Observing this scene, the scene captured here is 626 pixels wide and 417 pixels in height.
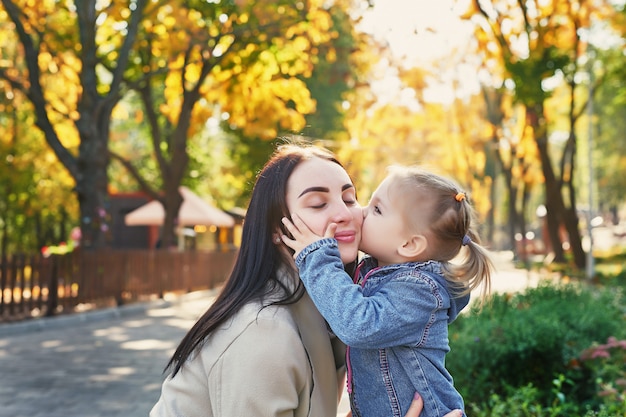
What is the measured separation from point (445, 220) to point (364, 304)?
1.62 feet

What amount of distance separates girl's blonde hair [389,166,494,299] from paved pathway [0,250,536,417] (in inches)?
162

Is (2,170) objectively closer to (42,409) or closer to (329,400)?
(42,409)

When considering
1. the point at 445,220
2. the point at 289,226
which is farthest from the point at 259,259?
the point at 445,220

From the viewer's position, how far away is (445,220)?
2.82 metres

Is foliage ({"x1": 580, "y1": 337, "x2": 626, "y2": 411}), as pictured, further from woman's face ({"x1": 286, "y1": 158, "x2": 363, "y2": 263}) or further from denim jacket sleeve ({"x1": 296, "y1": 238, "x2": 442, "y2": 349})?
woman's face ({"x1": 286, "y1": 158, "x2": 363, "y2": 263})

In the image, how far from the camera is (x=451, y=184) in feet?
9.50

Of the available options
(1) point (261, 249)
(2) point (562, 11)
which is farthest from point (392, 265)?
(2) point (562, 11)

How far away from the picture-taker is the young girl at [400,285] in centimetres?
251

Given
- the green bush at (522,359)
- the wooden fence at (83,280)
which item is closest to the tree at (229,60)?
the wooden fence at (83,280)

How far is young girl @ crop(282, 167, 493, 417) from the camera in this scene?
251 centimetres

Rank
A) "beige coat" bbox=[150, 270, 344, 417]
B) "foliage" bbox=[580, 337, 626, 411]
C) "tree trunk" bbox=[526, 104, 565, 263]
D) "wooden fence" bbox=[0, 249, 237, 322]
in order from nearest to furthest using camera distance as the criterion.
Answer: "beige coat" bbox=[150, 270, 344, 417]
"foliage" bbox=[580, 337, 626, 411]
"wooden fence" bbox=[0, 249, 237, 322]
"tree trunk" bbox=[526, 104, 565, 263]

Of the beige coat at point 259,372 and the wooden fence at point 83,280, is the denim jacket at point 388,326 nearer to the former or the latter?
the beige coat at point 259,372

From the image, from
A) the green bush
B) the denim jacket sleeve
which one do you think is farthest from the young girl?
the green bush

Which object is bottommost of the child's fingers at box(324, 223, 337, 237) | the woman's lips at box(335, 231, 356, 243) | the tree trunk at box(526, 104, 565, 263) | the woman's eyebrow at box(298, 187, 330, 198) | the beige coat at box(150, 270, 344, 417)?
the beige coat at box(150, 270, 344, 417)
